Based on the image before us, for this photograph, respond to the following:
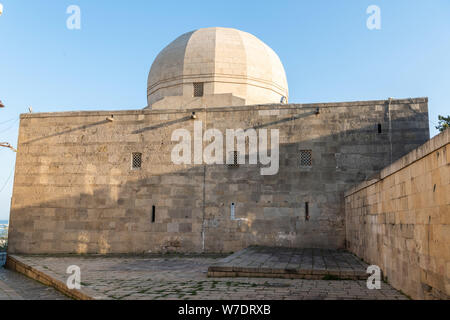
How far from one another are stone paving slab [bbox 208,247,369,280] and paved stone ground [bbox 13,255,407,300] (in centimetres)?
29

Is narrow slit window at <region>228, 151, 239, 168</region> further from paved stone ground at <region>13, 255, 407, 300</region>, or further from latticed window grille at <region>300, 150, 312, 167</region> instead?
paved stone ground at <region>13, 255, 407, 300</region>

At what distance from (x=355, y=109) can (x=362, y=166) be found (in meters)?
1.90

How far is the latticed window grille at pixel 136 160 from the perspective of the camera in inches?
544

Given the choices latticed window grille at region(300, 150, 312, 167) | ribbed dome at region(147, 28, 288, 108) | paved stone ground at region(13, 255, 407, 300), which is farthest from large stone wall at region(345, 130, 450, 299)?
ribbed dome at region(147, 28, 288, 108)

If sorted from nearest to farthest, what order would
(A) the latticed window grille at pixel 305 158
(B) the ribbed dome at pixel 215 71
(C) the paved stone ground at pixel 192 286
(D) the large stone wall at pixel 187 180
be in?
(C) the paved stone ground at pixel 192 286 < (D) the large stone wall at pixel 187 180 < (A) the latticed window grille at pixel 305 158 < (B) the ribbed dome at pixel 215 71

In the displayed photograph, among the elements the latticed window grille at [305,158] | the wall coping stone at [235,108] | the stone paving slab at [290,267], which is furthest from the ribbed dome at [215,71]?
the stone paving slab at [290,267]

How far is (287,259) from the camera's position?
31.0 ft

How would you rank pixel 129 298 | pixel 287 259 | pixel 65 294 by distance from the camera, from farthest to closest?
pixel 287 259, pixel 65 294, pixel 129 298

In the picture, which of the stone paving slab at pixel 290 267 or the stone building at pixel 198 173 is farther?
the stone building at pixel 198 173

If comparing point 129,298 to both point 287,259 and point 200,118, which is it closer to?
point 287,259

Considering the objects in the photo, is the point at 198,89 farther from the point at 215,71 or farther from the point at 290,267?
the point at 290,267

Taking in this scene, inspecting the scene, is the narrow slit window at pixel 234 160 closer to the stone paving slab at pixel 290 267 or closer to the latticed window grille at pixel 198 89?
the stone paving slab at pixel 290 267

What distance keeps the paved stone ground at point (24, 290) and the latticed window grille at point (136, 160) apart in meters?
4.95

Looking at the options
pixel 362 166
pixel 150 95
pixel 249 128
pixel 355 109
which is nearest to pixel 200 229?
pixel 249 128
